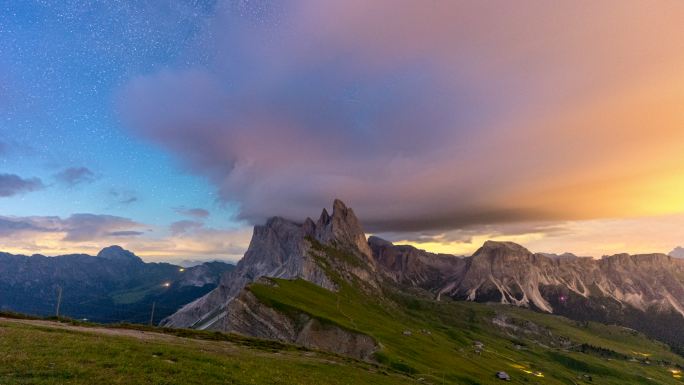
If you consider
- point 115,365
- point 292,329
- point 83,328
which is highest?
point 115,365

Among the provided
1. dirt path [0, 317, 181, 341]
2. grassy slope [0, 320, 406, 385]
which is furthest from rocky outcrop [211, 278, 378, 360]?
grassy slope [0, 320, 406, 385]

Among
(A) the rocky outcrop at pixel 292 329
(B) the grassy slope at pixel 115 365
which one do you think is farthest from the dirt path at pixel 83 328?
(A) the rocky outcrop at pixel 292 329

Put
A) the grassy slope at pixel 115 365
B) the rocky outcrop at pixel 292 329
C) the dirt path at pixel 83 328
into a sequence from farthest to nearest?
1. the rocky outcrop at pixel 292 329
2. the dirt path at pixel 83 328
3. the grassy slope at pixel 115 365

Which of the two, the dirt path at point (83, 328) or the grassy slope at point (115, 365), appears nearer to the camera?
the grassy slope at point (115, 365)

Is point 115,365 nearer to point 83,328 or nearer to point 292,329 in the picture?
point 83,328

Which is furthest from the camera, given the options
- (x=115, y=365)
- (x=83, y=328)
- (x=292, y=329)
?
(x=292, y=329)

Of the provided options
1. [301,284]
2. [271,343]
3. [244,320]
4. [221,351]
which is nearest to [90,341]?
[221,351]

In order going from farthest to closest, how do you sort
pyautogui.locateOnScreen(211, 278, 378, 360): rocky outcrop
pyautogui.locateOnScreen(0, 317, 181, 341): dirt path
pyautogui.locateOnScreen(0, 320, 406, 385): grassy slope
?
1. pyautogui.locateOnScreen(211, 278, 378, 360): rocky outcrop
2. pyautogui.locateOnScreen(0, 317, 181, 341): dirt path
3. pyautogui.locateOnScreen(0, 320, 406, 385): grassy slope

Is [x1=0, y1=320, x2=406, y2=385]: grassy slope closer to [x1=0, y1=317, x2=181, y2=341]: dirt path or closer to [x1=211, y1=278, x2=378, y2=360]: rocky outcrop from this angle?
[x1=0, y1=317, x2=181, y2=341]: dirt path

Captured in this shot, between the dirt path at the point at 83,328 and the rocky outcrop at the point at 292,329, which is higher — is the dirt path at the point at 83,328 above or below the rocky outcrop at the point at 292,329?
above

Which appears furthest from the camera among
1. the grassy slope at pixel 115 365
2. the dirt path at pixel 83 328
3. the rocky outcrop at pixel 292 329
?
the rocky outcrop at pixel 292 329

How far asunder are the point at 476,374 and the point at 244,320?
84383mm

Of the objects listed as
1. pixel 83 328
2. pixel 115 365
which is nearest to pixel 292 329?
pixel 83 328

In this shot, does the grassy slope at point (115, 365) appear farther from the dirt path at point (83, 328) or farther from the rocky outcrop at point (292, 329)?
the rocky outcrop at point (292, 329)
